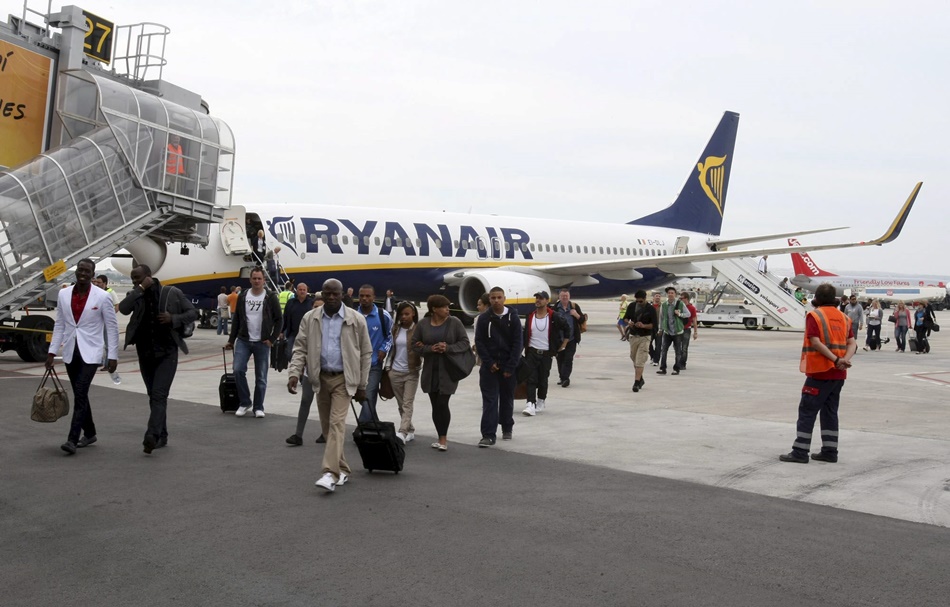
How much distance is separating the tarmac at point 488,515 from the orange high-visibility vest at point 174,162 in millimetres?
5573

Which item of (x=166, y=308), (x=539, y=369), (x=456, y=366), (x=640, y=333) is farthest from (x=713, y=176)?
(x=166, y=308)

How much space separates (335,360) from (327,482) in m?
0.92

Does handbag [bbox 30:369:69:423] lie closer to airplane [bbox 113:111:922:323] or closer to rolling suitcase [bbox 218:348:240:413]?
rolling suitcase [bbox 218:348:240:413]

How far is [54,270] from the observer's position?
1281 centimetres

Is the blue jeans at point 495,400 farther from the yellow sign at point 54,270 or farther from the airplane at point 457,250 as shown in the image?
the airplane at point 457,250

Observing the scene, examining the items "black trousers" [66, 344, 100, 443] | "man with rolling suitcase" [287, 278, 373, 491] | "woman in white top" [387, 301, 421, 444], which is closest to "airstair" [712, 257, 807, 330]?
"woman in white top" [387, 301, 421, 444]

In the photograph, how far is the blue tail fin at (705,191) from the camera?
33.6 meters

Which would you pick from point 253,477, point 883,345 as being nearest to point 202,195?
point 253,477

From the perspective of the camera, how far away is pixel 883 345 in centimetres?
2747

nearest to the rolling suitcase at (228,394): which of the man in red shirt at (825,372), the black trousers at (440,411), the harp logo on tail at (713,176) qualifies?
the black trousers at (440,411)

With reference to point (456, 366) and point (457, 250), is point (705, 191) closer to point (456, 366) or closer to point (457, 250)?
point (457, 250)

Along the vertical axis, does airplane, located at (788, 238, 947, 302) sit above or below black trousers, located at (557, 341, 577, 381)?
above

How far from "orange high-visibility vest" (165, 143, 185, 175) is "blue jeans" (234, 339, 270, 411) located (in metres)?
5.74

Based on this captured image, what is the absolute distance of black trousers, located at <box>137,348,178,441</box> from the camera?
7.79 meters
